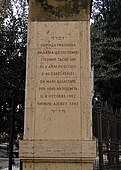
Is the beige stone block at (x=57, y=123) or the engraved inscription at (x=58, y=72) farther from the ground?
the engraved inscription at (x=58, y=72)

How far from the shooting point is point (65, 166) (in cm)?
629

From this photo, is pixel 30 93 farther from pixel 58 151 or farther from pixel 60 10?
pixel 60 10

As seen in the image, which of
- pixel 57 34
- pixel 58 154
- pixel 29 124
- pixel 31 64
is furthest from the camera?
pixel 57 34

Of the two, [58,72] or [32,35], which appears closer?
[58,72]

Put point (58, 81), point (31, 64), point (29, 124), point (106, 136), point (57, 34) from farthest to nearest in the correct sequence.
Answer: point (106, 136) < point (57, 34) < point (31, 64) < point (58, 81) < point (29, 124)

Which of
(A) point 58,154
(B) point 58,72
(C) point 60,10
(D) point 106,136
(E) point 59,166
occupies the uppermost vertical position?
(C) point 60,10

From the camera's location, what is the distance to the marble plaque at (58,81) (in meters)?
6.40

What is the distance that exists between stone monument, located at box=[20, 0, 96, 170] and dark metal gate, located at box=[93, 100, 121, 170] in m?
2.53

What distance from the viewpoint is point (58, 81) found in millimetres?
6531

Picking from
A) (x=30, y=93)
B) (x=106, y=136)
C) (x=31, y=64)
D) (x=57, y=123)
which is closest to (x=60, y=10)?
(x=31, y=64)

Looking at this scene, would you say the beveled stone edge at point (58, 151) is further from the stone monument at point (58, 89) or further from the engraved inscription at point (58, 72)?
the engraved inscription at point (58, 72)

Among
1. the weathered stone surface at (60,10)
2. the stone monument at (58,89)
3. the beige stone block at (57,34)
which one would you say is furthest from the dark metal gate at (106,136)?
the weathered stone surface at (60,10)

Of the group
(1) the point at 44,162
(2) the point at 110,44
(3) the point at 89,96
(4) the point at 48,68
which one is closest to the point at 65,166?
(1) the point at 44,162

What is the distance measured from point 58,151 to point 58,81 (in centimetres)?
122
